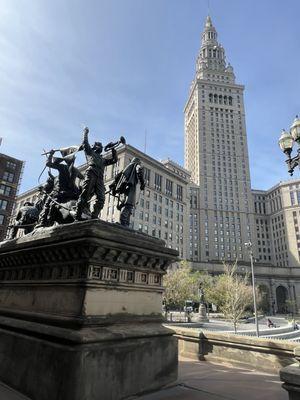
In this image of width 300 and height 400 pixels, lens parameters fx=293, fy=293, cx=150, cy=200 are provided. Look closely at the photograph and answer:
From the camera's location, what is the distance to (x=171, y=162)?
115000mm

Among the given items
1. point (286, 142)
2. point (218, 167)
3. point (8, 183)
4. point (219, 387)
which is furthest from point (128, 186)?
point (218, 167)

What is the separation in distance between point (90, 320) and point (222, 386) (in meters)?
3.35

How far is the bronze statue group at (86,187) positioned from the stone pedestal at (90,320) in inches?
41.0

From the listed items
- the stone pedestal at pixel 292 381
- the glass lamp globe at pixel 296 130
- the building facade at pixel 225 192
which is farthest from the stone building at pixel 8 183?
the stone pedestal at pixel 292 381

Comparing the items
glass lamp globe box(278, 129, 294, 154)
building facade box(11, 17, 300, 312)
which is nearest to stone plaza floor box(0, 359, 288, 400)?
glass lamp globe box(278, 129, 294, 154)

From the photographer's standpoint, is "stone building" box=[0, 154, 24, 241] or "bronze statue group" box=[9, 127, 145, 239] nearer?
"bronze statue group" box=[9, 127, 145, 239]

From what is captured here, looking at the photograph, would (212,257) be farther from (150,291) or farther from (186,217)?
(150,291)

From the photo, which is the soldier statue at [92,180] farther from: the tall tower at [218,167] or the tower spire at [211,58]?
the tower spire at [211,58]

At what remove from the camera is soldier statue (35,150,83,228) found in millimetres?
9219

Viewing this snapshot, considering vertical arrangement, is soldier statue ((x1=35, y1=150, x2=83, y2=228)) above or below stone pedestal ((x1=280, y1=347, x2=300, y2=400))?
above

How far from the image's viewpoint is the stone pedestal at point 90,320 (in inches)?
215

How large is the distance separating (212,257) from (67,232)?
127 meters

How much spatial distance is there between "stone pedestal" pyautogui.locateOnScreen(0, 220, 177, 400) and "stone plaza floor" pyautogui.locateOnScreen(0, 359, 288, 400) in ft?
0.96

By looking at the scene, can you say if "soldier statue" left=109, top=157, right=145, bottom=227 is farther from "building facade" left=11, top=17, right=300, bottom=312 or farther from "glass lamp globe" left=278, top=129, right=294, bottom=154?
"building facade" left=11, top=17, right=300, bottom=312
